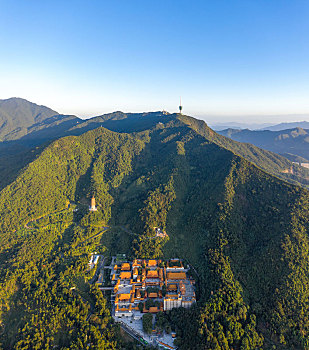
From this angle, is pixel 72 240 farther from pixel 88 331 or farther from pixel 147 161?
pixel 147 161

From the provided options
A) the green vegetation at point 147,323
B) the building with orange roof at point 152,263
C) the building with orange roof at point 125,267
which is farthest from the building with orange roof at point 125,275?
the green vegetation at point 147,323

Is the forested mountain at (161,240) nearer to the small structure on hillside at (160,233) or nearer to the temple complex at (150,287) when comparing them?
the small structure on hillside at (160,233)

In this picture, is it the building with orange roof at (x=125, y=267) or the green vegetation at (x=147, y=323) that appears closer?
the green vegetation at (x=147, y=323)

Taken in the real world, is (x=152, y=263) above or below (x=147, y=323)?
above

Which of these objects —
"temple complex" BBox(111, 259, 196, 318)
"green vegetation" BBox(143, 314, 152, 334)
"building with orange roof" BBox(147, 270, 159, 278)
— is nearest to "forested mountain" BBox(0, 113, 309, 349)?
"temple complex" BBox(111, 259, 196, 318)

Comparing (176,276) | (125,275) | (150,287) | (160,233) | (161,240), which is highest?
(160,233)

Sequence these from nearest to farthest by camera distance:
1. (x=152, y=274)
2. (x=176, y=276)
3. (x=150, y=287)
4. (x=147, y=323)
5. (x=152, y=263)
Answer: (x=147, y=323) → (x=150, y=287) → (x=176, y=276) → (x=152, y=274) → (x=152, y=263)

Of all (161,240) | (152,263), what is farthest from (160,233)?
(152,263)

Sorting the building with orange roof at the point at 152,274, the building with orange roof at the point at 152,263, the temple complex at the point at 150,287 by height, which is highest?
the building with orange roof at the point at 152,263

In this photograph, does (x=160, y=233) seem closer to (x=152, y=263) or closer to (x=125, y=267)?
(x=152, y=263)
